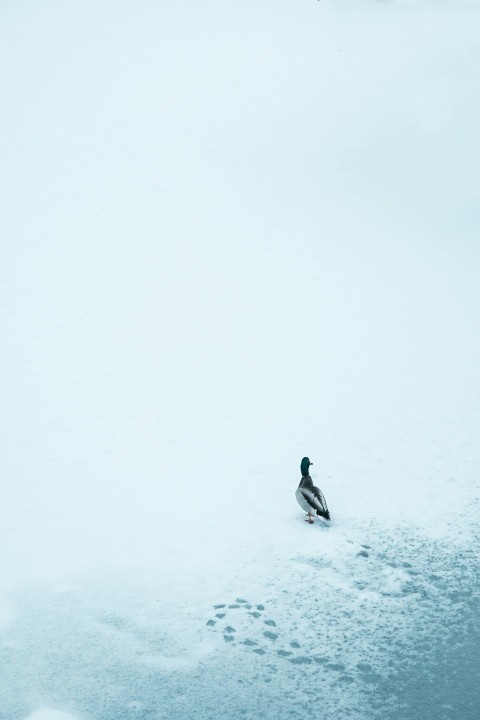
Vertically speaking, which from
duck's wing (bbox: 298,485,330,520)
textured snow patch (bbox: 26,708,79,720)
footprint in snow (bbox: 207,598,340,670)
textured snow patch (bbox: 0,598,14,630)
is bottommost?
textured snow patch (bbox: 26,708,79,720)

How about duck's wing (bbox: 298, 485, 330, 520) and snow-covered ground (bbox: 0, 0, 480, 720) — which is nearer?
snow-covered ground (bbox: 0, 0, 480, 720)

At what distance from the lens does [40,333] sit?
16.3 m

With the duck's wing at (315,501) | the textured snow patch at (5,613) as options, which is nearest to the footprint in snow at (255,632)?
the duck's wing at (315,501)

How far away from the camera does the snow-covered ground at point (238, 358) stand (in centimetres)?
891

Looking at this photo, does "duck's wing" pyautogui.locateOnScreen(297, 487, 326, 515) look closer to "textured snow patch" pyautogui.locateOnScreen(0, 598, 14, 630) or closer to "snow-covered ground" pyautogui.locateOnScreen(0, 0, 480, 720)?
"snow-covered ground" pyautogui.locateOnScreen(0, 0, 480, 720)

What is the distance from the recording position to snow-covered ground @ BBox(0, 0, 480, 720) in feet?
29.2

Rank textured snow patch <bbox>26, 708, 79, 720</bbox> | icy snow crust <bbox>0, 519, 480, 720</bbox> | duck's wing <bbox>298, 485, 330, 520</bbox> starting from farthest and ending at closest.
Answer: duck's wing <bbox>298, 485, 330, 520</bbox> < icy snow crust <bbox>0, 519, 480, 720</bbox> < textured snow patch <bbox>26, 708, 79, 720</bbox>

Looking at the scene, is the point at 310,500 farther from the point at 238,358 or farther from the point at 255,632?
→ the point at 238,358

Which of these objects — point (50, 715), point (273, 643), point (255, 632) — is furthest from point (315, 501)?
point (50, 715)

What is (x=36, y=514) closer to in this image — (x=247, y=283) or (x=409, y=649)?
(x=409, y=649)

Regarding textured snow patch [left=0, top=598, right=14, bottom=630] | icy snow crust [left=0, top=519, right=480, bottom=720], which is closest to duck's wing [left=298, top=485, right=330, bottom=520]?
icy snow crust [left=0, top=519, right=480, bottom=720]

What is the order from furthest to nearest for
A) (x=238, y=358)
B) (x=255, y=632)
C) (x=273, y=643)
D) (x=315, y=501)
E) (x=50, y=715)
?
(x=238, y=358)
(x=315, y=501)
(x=255, y=632)
(x=273, y=643)
(x=50, y=715)

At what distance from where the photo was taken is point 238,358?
53.1ft

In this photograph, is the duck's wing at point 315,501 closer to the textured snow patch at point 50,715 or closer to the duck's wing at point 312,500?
the duck's wing at point 312,500
